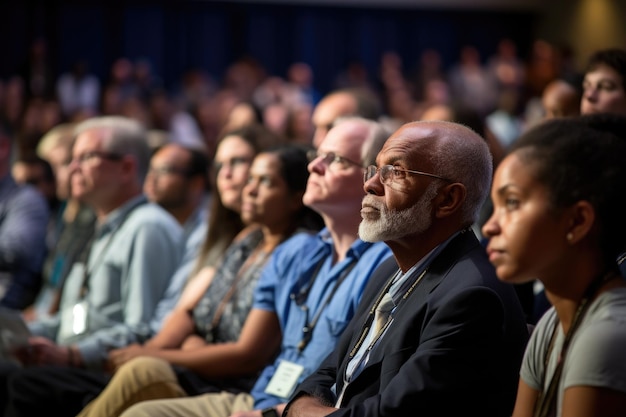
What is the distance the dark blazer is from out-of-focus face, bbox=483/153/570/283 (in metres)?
0.24

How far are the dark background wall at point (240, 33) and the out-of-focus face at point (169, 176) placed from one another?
31.1 ft

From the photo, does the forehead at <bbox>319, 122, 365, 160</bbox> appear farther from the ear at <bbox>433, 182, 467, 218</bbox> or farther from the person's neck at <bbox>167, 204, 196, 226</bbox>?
the person's neck at <bbox>167, 204, 196, 226</bbox>

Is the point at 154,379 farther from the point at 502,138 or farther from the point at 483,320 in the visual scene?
the point at 502,138

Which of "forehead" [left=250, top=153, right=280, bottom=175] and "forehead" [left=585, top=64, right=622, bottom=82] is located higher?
"forehead" [left=585, top=64, right=622, bottom=82]

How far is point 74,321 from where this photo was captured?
373cm

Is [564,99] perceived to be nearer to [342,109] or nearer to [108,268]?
[342,109]

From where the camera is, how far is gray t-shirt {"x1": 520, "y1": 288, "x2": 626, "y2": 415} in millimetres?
1549

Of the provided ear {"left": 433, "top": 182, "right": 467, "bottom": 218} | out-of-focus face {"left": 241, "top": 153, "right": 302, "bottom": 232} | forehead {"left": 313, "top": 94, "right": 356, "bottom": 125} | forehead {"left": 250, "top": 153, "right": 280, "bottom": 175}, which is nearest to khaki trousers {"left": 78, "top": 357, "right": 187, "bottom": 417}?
out-of-focus face {"left": 241, "top": 153, "right": 302, "bottom": 232}

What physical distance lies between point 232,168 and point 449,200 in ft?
5.86

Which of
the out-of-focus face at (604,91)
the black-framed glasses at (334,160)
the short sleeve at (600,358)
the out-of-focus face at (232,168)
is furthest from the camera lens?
the out-of-focus face at (232,168)

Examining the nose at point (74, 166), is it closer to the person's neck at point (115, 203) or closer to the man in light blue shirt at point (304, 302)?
the person's neck at point (115, 203)

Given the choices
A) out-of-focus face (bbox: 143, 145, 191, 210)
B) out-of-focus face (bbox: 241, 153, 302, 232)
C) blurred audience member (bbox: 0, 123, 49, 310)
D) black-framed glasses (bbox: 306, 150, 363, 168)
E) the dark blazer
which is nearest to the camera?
the dark blazer

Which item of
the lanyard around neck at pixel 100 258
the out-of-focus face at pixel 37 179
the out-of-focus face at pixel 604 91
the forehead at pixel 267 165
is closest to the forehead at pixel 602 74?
the out-of-focus face at pixel 604 91

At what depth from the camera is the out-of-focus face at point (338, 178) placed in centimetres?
286
